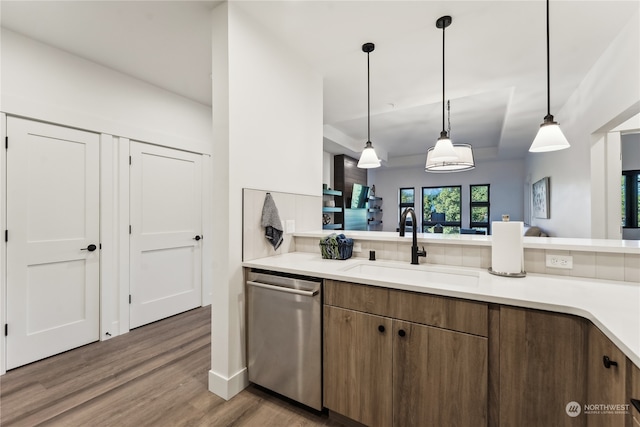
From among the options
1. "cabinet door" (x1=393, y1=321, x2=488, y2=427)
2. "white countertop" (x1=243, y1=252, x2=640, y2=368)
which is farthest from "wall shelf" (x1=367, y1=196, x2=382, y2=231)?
"cabinet door" (x1=393, y1=321, x2=488, y2=427)

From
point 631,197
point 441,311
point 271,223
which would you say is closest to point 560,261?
point 441,311

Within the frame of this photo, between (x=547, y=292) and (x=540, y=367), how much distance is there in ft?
1.02

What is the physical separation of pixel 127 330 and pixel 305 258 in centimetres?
215

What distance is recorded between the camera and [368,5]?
77.0 inches

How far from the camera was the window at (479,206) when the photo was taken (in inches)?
285

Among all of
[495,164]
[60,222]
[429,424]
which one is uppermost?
[495,164]

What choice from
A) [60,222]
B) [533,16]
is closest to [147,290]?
[60,222]

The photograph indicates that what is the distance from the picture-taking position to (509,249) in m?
1.51

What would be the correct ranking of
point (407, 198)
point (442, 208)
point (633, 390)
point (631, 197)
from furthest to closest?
1. point (407, 198)
2. point (442, 208)
3. point (631, 197)
4. point (633, 390)

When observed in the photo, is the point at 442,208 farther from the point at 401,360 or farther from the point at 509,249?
the point at 401,360

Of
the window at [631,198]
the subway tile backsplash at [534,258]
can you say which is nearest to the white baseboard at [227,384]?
the subway tile backsplash at [534,258]

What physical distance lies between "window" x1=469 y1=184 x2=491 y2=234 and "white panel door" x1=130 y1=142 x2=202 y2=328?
6.74 metres

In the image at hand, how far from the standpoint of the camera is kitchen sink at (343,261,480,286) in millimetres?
1643

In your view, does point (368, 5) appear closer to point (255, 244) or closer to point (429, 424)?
point (255, 244)
